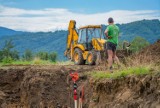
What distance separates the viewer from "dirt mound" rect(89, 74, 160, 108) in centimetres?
1114

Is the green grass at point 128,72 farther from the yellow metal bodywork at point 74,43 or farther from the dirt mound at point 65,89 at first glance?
the yellow metal bodywork at point 74,43

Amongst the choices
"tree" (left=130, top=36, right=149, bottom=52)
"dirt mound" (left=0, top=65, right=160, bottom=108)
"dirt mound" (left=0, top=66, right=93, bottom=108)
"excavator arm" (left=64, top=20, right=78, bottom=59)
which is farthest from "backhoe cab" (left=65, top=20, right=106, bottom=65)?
"dirt mound" (left=0, top=66, right=93, bottom=108)

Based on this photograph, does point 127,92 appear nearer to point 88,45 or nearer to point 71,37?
point 88,45

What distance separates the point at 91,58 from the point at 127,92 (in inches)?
492

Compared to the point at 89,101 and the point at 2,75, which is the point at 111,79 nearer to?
the point at 89,101

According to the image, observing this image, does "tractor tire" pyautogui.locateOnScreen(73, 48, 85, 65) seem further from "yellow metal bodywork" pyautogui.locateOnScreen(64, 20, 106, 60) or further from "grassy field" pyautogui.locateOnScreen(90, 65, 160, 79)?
"grassy field" pyautogui.locateOnScreen(90, 65, 160, 79)

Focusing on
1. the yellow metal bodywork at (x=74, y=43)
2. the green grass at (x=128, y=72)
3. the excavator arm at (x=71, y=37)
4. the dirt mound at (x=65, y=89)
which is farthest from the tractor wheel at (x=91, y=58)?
the green grass at (x=128, y=72)

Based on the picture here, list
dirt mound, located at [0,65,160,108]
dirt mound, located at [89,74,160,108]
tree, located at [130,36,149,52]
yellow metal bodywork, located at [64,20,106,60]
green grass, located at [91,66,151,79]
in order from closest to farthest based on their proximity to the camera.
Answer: dirt mound, located at [89,74,160,108]
dirt mound, located at [0,65,160,108]
green grass, located at [91,66,151,79]
yellow metal bodywork, located at [64,20,106,60]
tree, located at [130,36,149,52]

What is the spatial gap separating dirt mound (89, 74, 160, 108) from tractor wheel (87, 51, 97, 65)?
351 inches

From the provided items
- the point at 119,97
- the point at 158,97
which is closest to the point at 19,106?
the point at 119,97

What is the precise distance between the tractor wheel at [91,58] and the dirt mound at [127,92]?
891 cm

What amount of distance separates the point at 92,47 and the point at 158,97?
51.4 feet

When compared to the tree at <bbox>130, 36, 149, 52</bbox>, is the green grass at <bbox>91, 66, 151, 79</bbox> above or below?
below

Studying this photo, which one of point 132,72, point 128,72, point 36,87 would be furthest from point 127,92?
point 36,87
